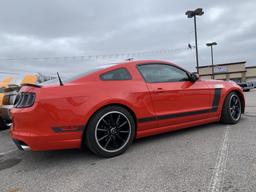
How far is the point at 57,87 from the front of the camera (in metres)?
3.12

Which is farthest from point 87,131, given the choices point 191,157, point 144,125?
point 191,157

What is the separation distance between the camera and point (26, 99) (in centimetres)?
324

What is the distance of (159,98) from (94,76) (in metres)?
1.08

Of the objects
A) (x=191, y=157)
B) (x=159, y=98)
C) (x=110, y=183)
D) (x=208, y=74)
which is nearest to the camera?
(x=110, y=183)

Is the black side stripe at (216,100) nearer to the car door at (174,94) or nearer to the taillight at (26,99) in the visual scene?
the car door at (174,94)

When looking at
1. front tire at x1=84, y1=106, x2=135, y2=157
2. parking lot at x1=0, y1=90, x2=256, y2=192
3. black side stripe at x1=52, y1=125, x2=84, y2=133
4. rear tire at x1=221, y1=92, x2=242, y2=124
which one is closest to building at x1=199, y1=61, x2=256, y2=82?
rear tire at x1=221, y1=92, x2=242, y2=124

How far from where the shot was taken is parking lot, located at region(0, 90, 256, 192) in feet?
7.99

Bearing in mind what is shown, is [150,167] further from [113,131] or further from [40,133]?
[40,133]

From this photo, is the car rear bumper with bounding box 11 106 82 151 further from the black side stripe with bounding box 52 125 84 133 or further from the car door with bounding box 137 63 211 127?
the car door with bounding box 137 63 211 127

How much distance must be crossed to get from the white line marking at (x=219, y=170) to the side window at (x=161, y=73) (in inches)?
53.1

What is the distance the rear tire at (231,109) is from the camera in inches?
189

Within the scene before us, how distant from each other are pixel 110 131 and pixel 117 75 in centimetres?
85

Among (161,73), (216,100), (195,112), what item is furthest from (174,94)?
(216,100)

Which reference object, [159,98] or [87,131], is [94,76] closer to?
[87,131]
